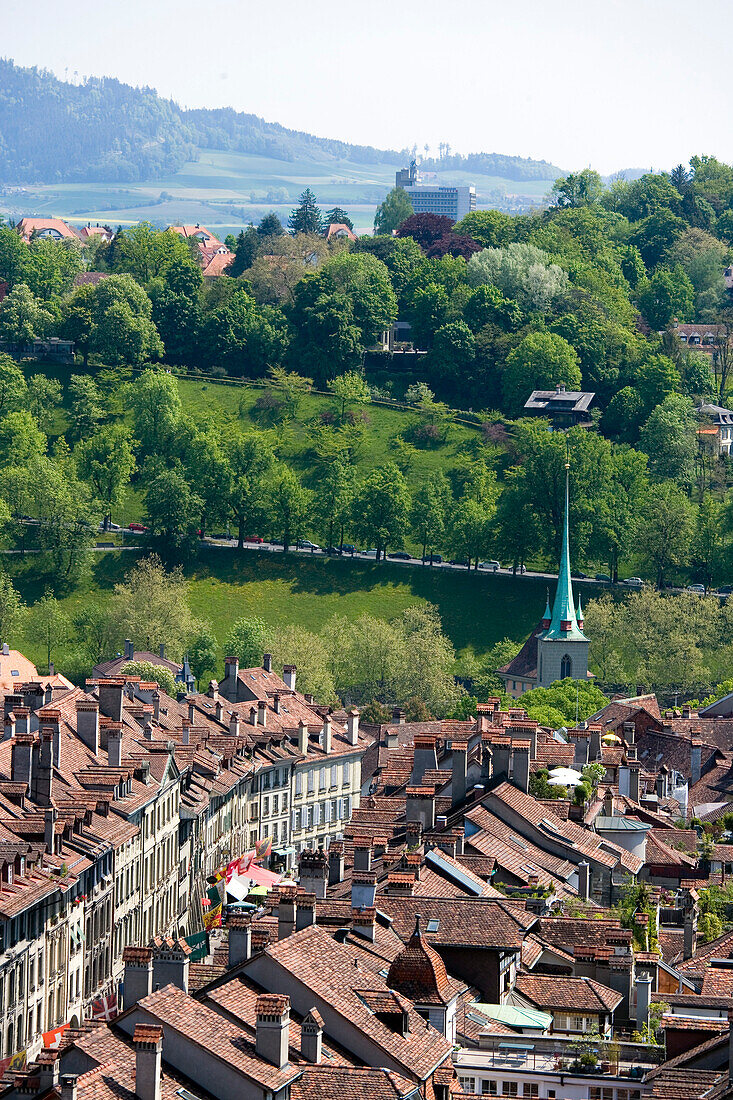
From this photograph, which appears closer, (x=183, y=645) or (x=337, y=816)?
(x=337, y=816)

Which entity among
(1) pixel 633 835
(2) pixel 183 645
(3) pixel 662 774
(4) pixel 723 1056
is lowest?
(2) pixel 183 645

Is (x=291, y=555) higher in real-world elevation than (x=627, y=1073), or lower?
lower

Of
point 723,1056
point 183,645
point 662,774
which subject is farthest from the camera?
point 183,645

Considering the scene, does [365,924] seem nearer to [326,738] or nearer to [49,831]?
[49,831]

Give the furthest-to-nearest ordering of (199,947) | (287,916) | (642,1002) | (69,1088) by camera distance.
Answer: (199,947) → (642,1002) → (287,916) → (69,1088)

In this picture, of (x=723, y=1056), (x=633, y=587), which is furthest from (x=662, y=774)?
(x=633, y=587)

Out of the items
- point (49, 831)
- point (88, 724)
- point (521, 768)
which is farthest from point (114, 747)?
point (521, 768)

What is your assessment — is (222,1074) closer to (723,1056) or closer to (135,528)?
(723,1056)

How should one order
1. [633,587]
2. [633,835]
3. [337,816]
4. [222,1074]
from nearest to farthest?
[222,1074] < [633,835] < [337,816] < [633,587]
